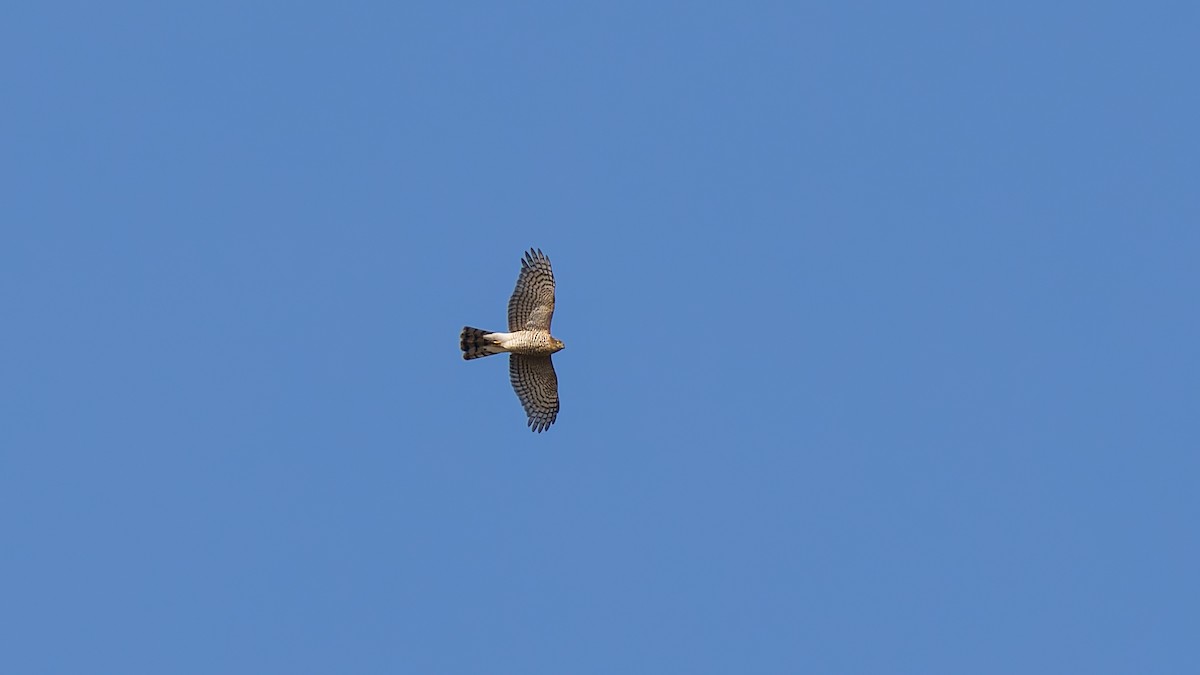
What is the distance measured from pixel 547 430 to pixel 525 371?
1.41 meters

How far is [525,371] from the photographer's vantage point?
46.8 metres

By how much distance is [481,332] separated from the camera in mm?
45625

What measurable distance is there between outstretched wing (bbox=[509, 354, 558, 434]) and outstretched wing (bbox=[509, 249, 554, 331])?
1152 mm

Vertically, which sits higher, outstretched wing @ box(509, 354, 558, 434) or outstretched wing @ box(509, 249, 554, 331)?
outstretched wing @ box(509, 249, 554, 331)

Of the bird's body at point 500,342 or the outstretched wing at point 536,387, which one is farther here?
the outstretched wing at point 536,387

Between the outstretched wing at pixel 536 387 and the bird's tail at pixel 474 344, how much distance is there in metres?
1.17

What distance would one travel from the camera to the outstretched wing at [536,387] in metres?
46.7

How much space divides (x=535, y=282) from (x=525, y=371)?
2.26 metres

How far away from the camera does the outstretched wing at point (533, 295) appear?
45625 mm

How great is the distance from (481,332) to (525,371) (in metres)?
1.72

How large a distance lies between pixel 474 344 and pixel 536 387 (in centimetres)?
211

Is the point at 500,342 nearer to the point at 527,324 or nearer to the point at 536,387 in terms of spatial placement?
the point at 527,324

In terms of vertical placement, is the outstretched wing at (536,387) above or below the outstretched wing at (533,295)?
below

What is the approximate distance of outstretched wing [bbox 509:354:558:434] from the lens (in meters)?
46.7
